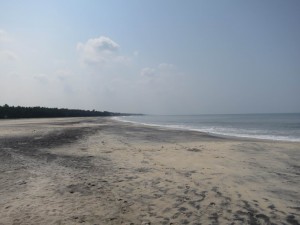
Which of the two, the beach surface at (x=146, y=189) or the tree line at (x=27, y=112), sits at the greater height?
the tree line at (x=27, y=112)

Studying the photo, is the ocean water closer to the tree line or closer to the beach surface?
the beach surface

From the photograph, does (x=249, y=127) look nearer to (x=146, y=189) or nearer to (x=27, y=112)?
(x=146, y=189)

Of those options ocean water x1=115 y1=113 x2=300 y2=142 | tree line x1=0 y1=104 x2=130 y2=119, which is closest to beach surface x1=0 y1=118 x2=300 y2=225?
ocean water x1=115 y1=113 x2=300 y2=142

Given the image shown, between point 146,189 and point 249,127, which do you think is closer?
point 146,189

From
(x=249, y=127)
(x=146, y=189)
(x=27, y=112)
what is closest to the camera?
(x=146, y=189)

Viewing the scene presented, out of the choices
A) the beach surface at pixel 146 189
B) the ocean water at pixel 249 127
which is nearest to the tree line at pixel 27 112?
the ocean water at pixel 249 127

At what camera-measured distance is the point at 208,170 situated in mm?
10641

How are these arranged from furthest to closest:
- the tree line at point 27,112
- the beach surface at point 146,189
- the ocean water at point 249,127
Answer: the tree line at point 27,112 → the ocean water at point 249,127 → the beach surface at point 146,189

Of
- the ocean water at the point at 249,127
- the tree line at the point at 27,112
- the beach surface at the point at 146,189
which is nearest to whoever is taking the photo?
the beach surface at the point at 146,189

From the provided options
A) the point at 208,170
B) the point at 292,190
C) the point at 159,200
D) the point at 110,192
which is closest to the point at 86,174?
the point at 110,192

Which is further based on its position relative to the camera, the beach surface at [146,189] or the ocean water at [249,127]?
the ocean water at [249,127]

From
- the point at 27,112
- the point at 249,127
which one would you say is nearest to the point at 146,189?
the point at 249,127

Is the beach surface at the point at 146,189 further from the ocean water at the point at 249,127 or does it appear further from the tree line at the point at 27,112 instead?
the tree line at the point at 27,112

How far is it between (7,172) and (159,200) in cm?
538
